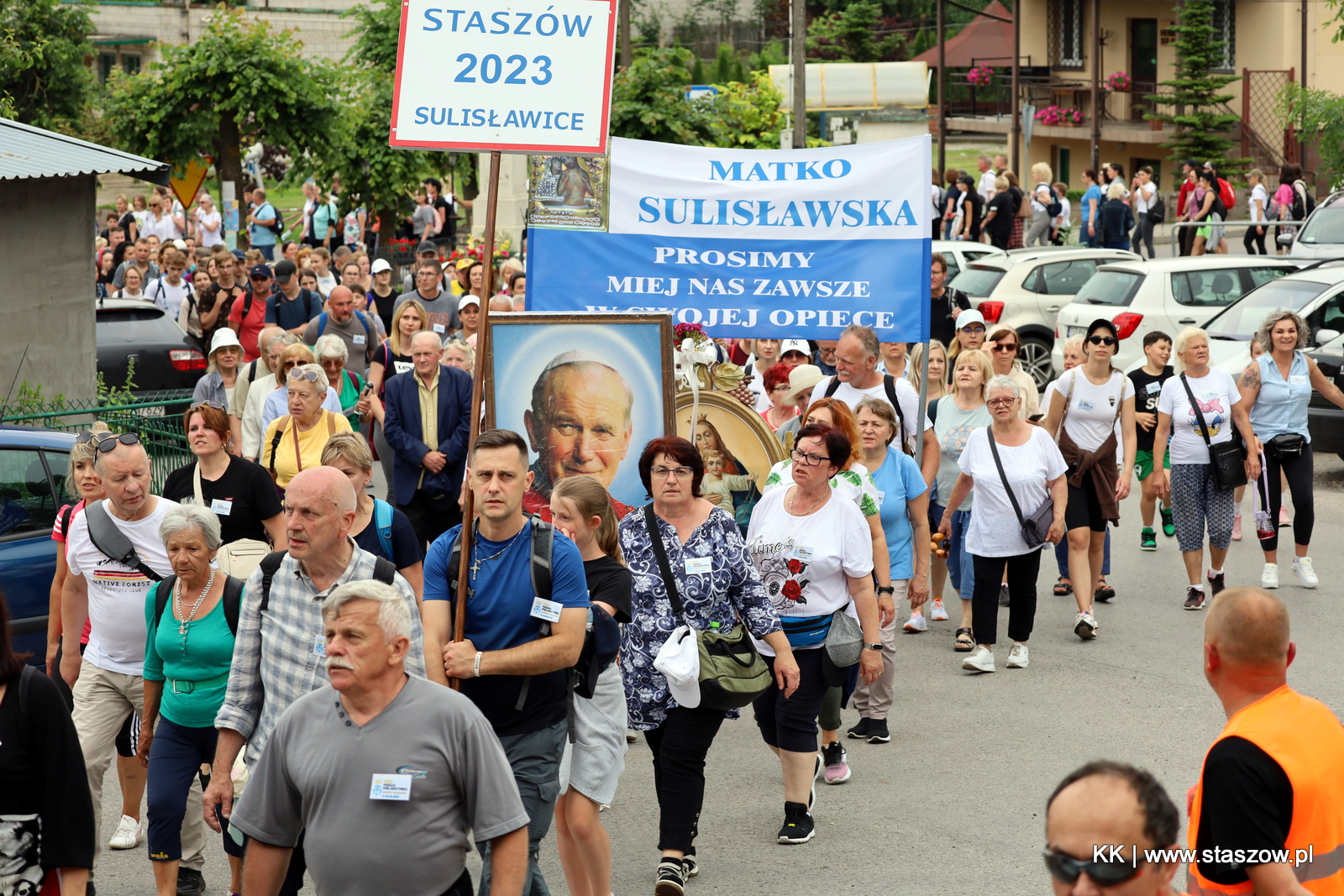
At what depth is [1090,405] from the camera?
981 centimetres

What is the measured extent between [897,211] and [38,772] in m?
6.06

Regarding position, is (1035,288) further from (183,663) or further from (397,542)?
(183,663)

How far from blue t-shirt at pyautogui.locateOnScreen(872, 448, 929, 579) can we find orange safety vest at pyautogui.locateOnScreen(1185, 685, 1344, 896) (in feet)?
13.8

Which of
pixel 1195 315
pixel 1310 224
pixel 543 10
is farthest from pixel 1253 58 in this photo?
pixel 543 10

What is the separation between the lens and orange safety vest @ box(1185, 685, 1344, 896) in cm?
340

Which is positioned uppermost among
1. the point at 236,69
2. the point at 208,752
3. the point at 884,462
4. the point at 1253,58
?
the point at 1253,58

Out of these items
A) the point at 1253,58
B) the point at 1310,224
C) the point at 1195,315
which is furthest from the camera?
Answer: the point at 1253,58

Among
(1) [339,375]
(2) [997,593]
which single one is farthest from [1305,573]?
(1) [339,375]

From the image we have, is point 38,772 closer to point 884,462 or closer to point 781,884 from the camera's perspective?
point 781,884

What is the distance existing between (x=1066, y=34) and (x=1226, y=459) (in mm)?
42771

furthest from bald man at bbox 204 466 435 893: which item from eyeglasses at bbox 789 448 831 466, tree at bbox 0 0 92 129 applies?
tree at bbox 0 0 92 129

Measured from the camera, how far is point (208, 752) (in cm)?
544

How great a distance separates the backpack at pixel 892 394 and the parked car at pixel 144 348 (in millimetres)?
9449

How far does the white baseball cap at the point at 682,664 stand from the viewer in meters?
5.53
